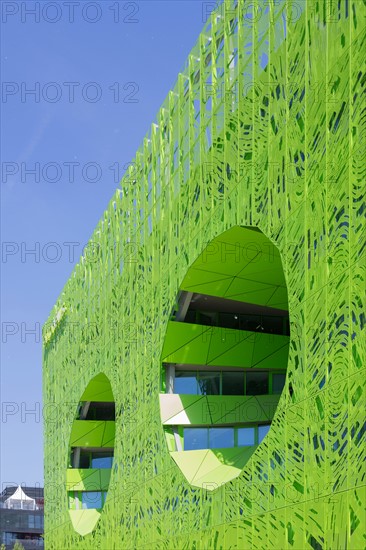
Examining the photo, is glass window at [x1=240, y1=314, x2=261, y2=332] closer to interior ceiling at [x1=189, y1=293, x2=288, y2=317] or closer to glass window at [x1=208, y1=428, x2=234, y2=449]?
interior ceiling at [x1=189, y1=293, x2=288, y2=317]

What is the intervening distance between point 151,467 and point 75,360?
47.8 ft

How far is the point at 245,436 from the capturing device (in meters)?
29.0

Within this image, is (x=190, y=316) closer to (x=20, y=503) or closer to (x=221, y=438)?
(x=221, y=438)

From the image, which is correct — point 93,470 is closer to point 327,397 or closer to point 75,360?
point 75,360

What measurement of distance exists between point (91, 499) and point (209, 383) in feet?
51.5

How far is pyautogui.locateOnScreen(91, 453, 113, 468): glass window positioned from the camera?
44797 millimetres

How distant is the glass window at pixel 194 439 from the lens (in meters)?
28.3

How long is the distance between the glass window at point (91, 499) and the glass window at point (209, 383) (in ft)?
50.5

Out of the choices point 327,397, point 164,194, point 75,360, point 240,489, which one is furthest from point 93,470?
point 327,397

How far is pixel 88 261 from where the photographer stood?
134 ft

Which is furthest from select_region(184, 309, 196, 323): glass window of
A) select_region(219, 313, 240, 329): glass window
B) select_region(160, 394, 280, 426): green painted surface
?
select_region(160, 394, 280, 426): green painted surface

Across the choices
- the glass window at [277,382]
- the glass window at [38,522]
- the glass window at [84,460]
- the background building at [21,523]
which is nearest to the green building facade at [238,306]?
the glass window at [277,382]

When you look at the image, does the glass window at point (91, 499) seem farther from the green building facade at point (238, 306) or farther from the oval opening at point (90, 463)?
the green building facade at point (238, 306)

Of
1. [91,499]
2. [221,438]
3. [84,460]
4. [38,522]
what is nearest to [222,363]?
[221,438]
